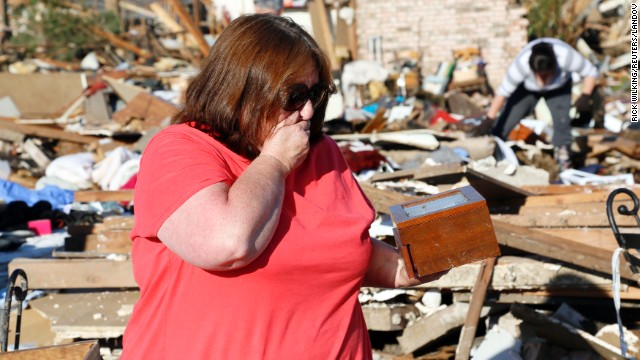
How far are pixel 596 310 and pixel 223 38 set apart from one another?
328 cm

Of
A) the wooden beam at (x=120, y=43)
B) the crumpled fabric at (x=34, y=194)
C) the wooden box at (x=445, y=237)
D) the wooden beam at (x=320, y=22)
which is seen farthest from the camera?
the wooden beam at (x=120, y=43)

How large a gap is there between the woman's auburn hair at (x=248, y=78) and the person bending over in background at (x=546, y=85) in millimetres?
6295

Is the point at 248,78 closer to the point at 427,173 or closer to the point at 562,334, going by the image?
the point at 562,334

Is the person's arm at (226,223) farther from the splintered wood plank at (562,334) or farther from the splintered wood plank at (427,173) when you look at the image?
the splintered wood plank at (427,173)

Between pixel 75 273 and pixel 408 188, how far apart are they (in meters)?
2.28

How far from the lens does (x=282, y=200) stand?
1718mm

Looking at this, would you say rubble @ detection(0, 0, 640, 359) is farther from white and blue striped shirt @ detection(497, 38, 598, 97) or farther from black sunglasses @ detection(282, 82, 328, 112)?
black sunglasses @ detection(282, 82, 328, 112)

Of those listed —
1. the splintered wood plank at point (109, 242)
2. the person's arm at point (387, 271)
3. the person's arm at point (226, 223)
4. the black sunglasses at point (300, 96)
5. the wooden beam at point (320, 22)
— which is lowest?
the wooden beam at point (320, 22)

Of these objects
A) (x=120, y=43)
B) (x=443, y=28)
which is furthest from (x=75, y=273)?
(x=120, y=43)

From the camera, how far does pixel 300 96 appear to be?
1832mm

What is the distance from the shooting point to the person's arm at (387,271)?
206 centimetres

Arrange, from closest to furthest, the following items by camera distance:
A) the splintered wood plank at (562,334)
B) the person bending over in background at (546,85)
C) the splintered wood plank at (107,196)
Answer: the splintered wood plank at (562,334), the splintered wood plank at (107,196), the person bending over in background at (546,85)

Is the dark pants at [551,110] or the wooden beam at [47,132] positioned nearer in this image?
the dark pants at [551,110]

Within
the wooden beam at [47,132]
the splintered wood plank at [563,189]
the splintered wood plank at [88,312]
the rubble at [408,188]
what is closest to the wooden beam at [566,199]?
the rubble at [408,188]
